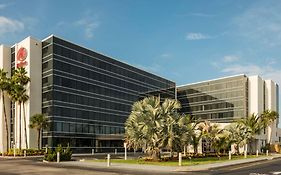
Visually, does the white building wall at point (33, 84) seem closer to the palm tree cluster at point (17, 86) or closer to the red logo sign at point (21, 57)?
the red logo sign at point (21, 57)

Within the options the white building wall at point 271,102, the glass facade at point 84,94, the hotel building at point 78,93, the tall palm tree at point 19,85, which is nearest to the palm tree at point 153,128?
the hotel building at point 78,93

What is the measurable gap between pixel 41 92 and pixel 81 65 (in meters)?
10.4

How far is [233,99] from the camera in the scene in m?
114

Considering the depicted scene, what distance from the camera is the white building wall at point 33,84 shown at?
7756 centimetres

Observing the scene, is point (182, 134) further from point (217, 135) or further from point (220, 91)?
point (220, 91)

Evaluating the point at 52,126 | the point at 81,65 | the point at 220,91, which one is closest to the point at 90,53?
the point at 81,65

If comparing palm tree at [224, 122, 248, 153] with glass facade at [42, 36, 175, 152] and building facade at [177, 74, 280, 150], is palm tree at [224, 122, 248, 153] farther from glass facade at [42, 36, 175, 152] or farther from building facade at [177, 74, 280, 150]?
building facade at [177, 74, 280, 150]

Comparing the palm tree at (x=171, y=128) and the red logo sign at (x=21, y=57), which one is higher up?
the red logo sign at (x=21, y=57)

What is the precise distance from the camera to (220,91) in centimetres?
11831

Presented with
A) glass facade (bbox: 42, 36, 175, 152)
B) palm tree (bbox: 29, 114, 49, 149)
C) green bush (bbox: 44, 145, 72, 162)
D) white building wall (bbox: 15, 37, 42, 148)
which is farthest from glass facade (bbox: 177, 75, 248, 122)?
green bush (bbox: 44, 145, 72, 162)

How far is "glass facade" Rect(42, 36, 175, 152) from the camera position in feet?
255

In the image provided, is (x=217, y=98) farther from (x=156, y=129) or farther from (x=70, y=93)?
(x=156, y=129)

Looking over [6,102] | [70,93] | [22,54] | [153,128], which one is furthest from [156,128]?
[6,102]

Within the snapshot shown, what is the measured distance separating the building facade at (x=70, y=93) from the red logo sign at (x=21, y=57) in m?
0.20
